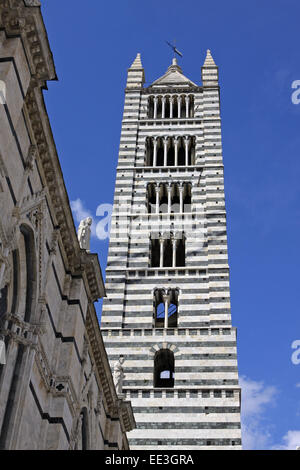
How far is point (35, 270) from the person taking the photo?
11.2 metres

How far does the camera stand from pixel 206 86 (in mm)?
33625

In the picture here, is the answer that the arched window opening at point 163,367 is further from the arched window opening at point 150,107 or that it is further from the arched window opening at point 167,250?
the arched window opening at point 150,107

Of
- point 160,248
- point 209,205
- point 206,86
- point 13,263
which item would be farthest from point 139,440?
point 206,86

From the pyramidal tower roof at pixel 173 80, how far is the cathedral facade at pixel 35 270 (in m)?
22.2

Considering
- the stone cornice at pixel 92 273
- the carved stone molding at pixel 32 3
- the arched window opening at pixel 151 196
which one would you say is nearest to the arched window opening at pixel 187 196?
the arched window opening at pixel 151 196

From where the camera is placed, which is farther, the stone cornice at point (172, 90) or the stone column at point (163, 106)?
the stone cornice at point (172, 90)

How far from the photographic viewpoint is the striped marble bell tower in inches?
856

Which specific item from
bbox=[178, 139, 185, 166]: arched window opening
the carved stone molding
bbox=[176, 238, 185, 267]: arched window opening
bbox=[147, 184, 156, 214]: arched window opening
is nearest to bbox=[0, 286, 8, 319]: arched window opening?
the carved stone molding

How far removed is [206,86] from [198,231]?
990 centimetres

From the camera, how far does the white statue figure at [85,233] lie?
1420cm

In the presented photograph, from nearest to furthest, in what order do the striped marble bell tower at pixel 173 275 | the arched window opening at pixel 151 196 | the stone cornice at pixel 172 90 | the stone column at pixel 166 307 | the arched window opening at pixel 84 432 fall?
the arched window opening at pixel 84 432, the striped marble bell tower at pixel 173 275, the stone column at pixel 166 307, the arched window opening at pixel 151 196, the stone cornice at pixel 172 90

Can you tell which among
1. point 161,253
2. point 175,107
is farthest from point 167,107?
point 161,253

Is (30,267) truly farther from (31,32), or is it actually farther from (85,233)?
(31,32)
